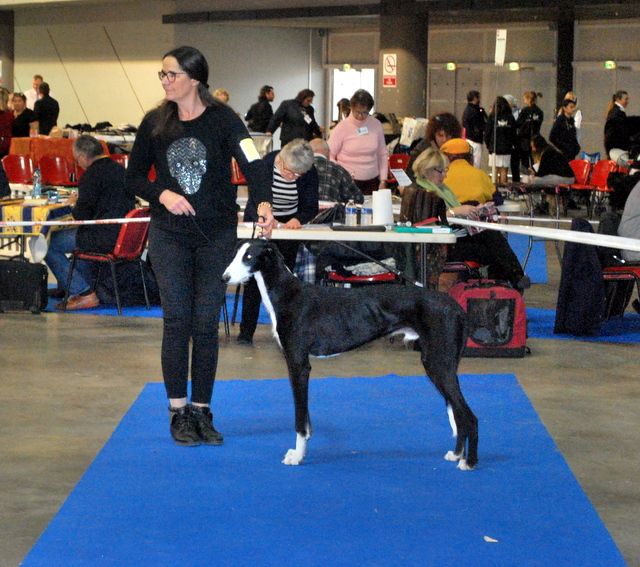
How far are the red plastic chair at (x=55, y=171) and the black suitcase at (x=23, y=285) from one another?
4.44 meters

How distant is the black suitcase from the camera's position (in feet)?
26.8

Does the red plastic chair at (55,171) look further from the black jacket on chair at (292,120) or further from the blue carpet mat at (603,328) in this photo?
the blue carpet mat at (603,328)

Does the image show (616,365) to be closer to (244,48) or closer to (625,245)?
(625,245)

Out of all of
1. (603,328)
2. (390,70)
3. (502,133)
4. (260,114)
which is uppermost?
(390,70)

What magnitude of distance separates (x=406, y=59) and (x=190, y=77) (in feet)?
55.7

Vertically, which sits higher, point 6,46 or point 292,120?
point 6,46

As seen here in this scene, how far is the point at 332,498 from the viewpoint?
409cm

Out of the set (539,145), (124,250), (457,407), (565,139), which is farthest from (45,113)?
(457,407)

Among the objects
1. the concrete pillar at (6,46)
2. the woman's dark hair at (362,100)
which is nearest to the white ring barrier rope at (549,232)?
the woman's dark hair at (362,100)

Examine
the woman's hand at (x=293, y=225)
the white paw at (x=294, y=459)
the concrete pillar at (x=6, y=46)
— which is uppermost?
the concrete pillar at (x=6, y=46)

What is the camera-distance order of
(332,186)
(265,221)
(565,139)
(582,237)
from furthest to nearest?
1. (565,139)
2. (332,186)
3. (582,237)
4. (265,221)

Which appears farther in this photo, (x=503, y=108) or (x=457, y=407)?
(x=503, y=108)

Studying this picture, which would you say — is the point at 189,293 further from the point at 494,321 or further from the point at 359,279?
the point at 359,279

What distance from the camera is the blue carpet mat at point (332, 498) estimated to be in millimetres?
3564
